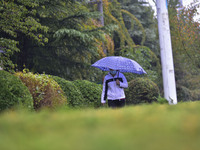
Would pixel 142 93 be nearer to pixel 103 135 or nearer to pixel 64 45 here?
pixel 64 45

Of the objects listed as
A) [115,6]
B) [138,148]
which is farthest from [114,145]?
[115,6]

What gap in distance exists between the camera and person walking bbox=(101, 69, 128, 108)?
8.45m

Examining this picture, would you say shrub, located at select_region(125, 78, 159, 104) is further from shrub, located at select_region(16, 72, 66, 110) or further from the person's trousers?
shrub, located at select_region(16, 72, 66, 110)

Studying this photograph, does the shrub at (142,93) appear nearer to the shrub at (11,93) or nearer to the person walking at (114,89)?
the person walking at (114,89)

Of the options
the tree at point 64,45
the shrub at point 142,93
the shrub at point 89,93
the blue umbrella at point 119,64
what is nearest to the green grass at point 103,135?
the blue umbrella at point 119,64

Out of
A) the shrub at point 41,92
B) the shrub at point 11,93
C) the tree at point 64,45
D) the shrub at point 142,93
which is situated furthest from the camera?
the tree at point 64,45

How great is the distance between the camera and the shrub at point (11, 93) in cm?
619

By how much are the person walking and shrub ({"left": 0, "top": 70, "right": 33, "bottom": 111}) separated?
7.84 feet

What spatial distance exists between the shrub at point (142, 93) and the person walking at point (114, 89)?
20.9ft

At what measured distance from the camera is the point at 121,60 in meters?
9.22

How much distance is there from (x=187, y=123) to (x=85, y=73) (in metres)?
14.9

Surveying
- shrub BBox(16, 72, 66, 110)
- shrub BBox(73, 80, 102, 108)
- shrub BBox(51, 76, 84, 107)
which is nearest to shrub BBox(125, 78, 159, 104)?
shrub BBox(73, 80, 102, 108)

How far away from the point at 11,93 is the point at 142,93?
30.8 feet

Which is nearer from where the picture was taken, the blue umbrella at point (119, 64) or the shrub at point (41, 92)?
the shrub at point (41, 92)
